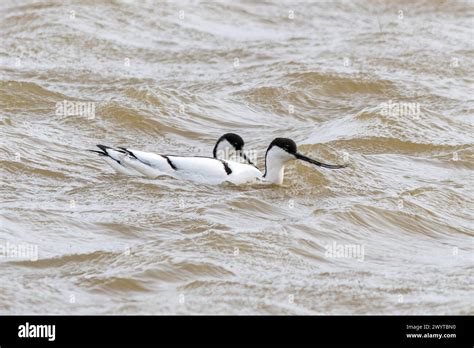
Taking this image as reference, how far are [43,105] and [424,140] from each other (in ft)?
16.3

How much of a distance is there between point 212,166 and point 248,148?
223 centimetres

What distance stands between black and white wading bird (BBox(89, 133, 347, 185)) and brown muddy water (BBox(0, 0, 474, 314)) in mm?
129

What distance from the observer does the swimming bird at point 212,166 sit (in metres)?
12.2

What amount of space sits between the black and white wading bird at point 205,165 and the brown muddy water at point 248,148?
0.13 metres

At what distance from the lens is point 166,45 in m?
19.5

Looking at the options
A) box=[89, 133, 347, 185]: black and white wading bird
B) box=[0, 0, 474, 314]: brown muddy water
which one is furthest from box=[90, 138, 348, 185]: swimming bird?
box=[0, 0, 474, 314]: brown muddy water

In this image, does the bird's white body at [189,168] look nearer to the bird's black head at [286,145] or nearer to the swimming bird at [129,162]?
the swimming bird at [129,162]

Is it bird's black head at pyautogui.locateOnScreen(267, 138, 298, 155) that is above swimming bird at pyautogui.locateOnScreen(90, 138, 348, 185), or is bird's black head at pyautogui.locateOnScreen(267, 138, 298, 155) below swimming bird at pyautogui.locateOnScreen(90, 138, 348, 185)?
above

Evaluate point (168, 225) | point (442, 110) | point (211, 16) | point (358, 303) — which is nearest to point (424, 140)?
point (442, 110)

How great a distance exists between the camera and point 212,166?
12258 millimetres

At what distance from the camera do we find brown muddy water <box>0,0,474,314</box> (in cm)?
920

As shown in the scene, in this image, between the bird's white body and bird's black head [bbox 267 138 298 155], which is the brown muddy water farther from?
bird's black head [bbox 267 138 298 155]
